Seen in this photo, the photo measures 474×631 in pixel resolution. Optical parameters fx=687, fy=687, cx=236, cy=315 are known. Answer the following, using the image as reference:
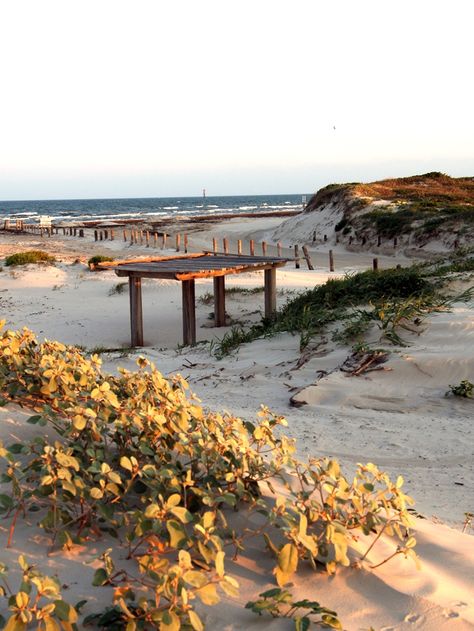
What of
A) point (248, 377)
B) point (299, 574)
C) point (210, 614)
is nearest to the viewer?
point (210, 614)

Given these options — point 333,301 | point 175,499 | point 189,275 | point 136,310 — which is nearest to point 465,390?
point 333,301

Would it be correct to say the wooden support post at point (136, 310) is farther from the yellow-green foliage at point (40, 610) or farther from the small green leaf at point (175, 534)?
the yellow-green foliage at point (40, 610)

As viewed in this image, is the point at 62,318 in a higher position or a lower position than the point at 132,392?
lower

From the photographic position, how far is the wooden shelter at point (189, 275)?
1121 cm

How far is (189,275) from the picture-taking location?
35.6ft

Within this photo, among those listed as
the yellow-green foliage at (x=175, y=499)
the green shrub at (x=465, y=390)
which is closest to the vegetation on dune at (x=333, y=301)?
the green shrub at (x=465, y=390)

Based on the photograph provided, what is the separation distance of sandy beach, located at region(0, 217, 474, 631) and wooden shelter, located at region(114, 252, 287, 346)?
0.48 metres

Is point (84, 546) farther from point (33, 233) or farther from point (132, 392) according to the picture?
point (33, 233)

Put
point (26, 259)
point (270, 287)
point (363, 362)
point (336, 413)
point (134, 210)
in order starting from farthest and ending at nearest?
point (134, 210) → point (26, 259) → point (270, 287) → point (363, 362) → point (336, 413)

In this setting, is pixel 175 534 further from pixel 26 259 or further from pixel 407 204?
pixel 407 204

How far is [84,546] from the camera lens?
259cm

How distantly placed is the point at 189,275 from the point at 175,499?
338 inches

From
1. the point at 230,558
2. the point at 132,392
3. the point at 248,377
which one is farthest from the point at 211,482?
the point at 248,377

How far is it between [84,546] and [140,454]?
533 mm
